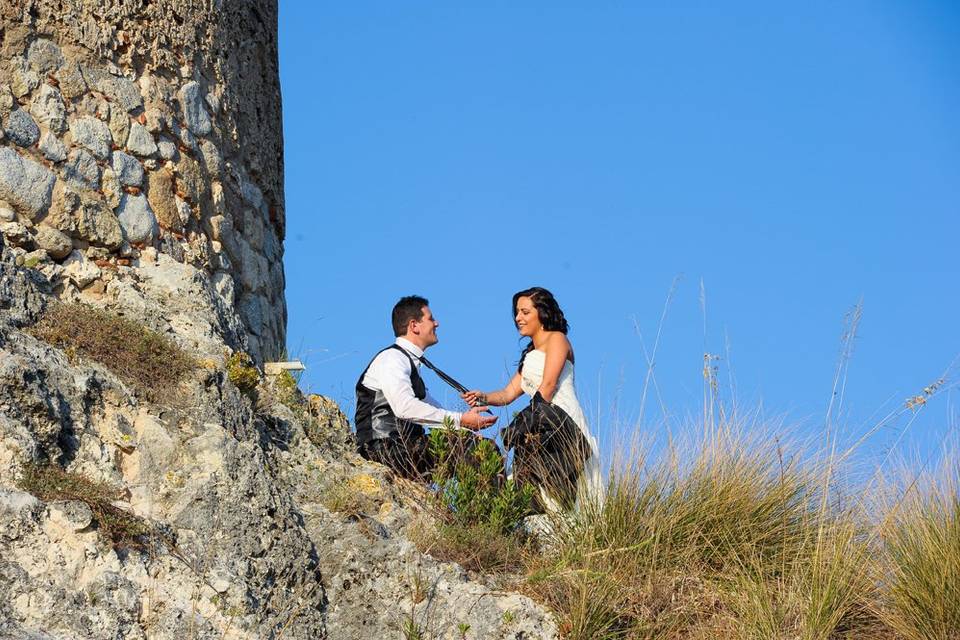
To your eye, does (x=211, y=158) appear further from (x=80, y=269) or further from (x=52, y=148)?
(x=80, y=269)

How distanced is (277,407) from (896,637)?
3.22 metres

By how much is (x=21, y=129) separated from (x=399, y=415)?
2476mm

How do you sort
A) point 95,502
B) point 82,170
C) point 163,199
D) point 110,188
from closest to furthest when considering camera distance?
point 95,502 → point 82,170 → point 110,188 → point 163,199

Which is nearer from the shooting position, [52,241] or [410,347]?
[52,241]

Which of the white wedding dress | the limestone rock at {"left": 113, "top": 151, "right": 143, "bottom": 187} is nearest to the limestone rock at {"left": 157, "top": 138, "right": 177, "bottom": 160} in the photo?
the limestone rock at {"left": 113, "top": 151, "right": 143, "bottom": 187}

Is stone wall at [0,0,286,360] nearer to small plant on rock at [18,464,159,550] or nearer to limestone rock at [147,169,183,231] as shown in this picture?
limestone rock at [147,169,183,231]

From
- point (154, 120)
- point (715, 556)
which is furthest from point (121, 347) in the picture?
point (715, 556)

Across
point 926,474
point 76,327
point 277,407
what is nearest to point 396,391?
point 277,407

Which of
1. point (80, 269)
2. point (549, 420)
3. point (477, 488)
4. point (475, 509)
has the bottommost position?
point (475, 509)

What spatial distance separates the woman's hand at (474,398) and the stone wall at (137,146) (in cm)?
132

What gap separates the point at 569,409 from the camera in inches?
263

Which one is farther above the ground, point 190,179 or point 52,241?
point 190,179

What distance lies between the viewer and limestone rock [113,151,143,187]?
22.9 feet

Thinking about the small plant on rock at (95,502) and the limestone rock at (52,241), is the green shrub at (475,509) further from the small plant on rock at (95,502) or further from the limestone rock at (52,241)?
the limestone rock at (52,241)
